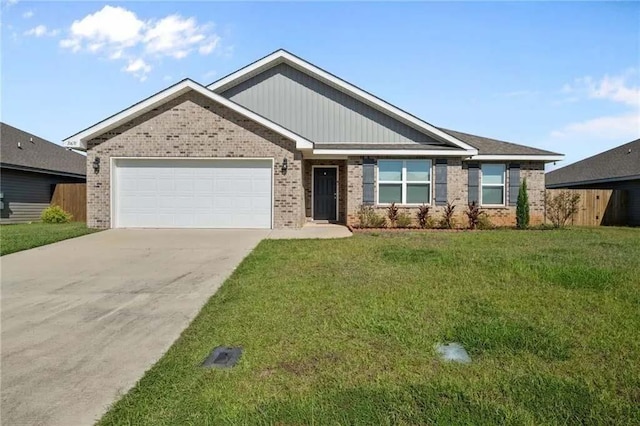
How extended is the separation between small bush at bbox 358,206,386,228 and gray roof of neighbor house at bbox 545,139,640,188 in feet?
43.0

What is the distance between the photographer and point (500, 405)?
2973 mm

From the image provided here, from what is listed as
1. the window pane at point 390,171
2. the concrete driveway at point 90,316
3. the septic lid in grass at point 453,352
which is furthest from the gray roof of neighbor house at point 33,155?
the septic lid in grass at point 453,352

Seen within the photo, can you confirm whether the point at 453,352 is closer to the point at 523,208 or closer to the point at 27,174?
the point at 523,208

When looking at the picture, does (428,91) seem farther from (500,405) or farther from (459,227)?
(500,405)

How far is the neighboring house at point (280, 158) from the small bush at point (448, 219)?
37 cm

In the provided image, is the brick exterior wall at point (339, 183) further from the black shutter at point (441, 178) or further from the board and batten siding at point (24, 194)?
the board and batten siding at point (24, 194)

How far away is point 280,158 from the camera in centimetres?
1444

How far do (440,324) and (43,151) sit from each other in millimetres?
23823

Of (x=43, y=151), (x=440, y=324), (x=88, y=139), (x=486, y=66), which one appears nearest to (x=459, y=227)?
(x=486, y=66)

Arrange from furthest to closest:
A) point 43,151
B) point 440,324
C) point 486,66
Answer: point 43,151, point 486,66, point 440,324

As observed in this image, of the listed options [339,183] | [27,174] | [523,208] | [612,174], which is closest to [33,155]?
[27,174]

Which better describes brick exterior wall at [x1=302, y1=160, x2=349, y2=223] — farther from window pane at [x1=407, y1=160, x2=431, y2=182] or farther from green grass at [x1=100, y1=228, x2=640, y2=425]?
green grass at [x1=100, y1=228, x2=640, y2=425]

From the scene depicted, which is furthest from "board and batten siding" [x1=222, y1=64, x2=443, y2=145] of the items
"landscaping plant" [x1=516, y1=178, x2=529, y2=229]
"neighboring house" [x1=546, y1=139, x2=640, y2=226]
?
"neighboring house" [x1=546, y1=139, x2=640, y2=226]

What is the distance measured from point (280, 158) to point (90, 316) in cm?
973
